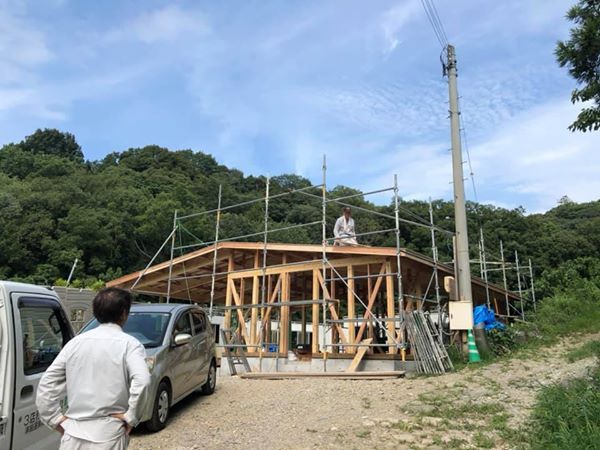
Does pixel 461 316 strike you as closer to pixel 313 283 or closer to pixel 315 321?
pixel 315 321

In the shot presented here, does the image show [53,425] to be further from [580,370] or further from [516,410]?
[580,370]

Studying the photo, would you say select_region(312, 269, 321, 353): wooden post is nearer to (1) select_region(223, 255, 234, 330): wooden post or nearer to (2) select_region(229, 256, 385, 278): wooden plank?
(2) select_region(229, 256, 385, 278): wooden plank

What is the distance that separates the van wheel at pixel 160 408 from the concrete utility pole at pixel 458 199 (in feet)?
23.7

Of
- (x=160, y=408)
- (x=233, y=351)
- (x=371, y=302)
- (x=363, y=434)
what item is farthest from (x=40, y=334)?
(x=233, y=351)

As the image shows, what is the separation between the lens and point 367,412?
6730 mm

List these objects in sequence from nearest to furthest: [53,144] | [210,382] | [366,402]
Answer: [366,402]
[210,382]
[53,144]

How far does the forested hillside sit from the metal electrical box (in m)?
18.1

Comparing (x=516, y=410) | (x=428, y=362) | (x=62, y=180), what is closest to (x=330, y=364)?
(x=428, y=362)

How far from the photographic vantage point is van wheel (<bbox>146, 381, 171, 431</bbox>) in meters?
5.93

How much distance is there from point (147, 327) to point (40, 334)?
10.1ft

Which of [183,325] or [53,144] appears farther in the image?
[53,144]

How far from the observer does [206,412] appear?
715 cm

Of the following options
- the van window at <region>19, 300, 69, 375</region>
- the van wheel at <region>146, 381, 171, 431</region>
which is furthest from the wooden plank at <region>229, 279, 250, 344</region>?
the van window at <region>19, 300, 69, 375</region>

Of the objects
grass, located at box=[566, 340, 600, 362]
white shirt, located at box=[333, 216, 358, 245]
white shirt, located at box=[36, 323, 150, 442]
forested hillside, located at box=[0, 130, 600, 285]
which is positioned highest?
forested hillside, located at box=[0, 130, 600, 285]
